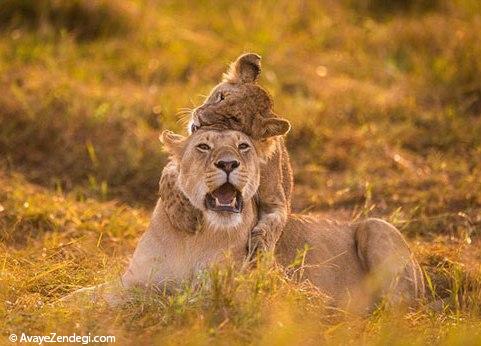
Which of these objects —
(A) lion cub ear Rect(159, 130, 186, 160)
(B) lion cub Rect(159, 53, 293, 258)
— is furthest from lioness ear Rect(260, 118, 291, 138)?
(A) lion cub ear Rect(159, 130, 186, 160)

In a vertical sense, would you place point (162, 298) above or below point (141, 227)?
above

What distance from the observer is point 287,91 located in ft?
33.9

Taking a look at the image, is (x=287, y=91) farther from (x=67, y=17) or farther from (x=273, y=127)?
(x=273, y=127)

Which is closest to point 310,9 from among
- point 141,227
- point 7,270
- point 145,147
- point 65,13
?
point 65,13

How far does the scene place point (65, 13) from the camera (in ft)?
35.5

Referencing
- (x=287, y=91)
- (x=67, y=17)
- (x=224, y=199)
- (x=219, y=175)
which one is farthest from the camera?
(x=67, y=17)

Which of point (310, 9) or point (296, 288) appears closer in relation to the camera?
point (296, 288)

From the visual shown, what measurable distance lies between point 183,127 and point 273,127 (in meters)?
2.72

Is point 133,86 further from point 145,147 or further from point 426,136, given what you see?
point 426,136

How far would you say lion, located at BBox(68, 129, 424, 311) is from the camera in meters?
5.52

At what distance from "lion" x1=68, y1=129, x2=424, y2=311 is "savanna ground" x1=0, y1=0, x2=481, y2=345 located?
0.22m

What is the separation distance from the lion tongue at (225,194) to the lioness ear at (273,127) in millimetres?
421

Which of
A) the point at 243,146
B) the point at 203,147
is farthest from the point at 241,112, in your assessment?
the point at 203,147

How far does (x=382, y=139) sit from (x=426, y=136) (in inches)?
15.0
